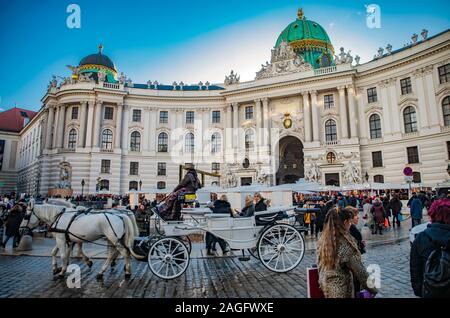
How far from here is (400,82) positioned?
2819cm

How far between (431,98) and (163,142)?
3191 centimetres

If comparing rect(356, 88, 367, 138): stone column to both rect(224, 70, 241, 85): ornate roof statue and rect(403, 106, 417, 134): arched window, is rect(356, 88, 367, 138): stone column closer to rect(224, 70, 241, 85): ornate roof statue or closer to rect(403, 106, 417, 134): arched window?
rect(403, 106, 417, 134): arched window

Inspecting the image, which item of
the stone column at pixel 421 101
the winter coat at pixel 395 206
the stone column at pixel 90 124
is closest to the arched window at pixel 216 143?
the stone column at pixel 90 124

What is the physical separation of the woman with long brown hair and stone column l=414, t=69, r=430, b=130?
30.0 m

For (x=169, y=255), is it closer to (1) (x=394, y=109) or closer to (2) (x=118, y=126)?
(1) (x=394, y=109)

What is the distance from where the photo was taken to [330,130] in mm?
31656

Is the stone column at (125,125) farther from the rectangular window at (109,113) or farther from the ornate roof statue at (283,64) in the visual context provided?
the ornate roof statue at (283,64)

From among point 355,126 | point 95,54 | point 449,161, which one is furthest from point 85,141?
point 449,161

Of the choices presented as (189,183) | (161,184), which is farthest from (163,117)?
(189,183)

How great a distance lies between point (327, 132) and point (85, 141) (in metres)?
31.5

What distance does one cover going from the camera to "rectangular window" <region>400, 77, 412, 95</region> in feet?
90.3

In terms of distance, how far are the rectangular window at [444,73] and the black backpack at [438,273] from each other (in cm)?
3036

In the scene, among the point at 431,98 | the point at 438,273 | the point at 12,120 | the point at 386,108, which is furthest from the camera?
the point at 12,120

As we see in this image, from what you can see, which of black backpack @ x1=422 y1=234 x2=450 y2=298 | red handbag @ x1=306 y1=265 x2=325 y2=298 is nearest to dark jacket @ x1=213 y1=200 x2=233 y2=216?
red handbag @ x1=306 y1=265 x2=325 y2=298
